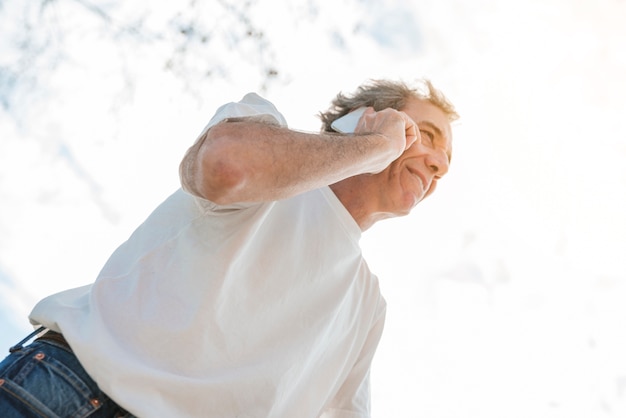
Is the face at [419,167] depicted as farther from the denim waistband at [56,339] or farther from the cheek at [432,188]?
the denim waistband at [56,339]

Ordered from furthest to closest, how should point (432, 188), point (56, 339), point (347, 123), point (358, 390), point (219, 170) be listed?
point (432, 188) → point (347, 123) → point (358, 390) → point (56, 339) → point (219, 170)

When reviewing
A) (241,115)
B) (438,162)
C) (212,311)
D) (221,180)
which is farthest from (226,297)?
(438,162)

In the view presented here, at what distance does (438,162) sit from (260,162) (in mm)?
1475

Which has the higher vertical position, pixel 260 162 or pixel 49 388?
pixel 260 162

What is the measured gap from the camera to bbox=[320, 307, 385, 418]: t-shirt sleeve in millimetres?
2859

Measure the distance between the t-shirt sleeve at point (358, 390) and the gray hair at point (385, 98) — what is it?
103 cm

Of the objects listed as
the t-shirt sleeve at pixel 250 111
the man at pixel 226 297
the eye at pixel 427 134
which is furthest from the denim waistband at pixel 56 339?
the eye at pixel 427 134

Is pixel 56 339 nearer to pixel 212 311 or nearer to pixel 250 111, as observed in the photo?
pixel 212 311

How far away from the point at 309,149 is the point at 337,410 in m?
1.35

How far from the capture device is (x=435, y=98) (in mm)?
3469

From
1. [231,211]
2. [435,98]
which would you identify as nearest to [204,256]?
[231,211]

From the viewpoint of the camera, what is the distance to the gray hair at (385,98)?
11.2 ft

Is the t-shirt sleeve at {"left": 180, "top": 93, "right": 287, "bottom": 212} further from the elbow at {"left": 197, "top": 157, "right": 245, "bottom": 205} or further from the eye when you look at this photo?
the eye

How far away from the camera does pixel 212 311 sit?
2.12m
